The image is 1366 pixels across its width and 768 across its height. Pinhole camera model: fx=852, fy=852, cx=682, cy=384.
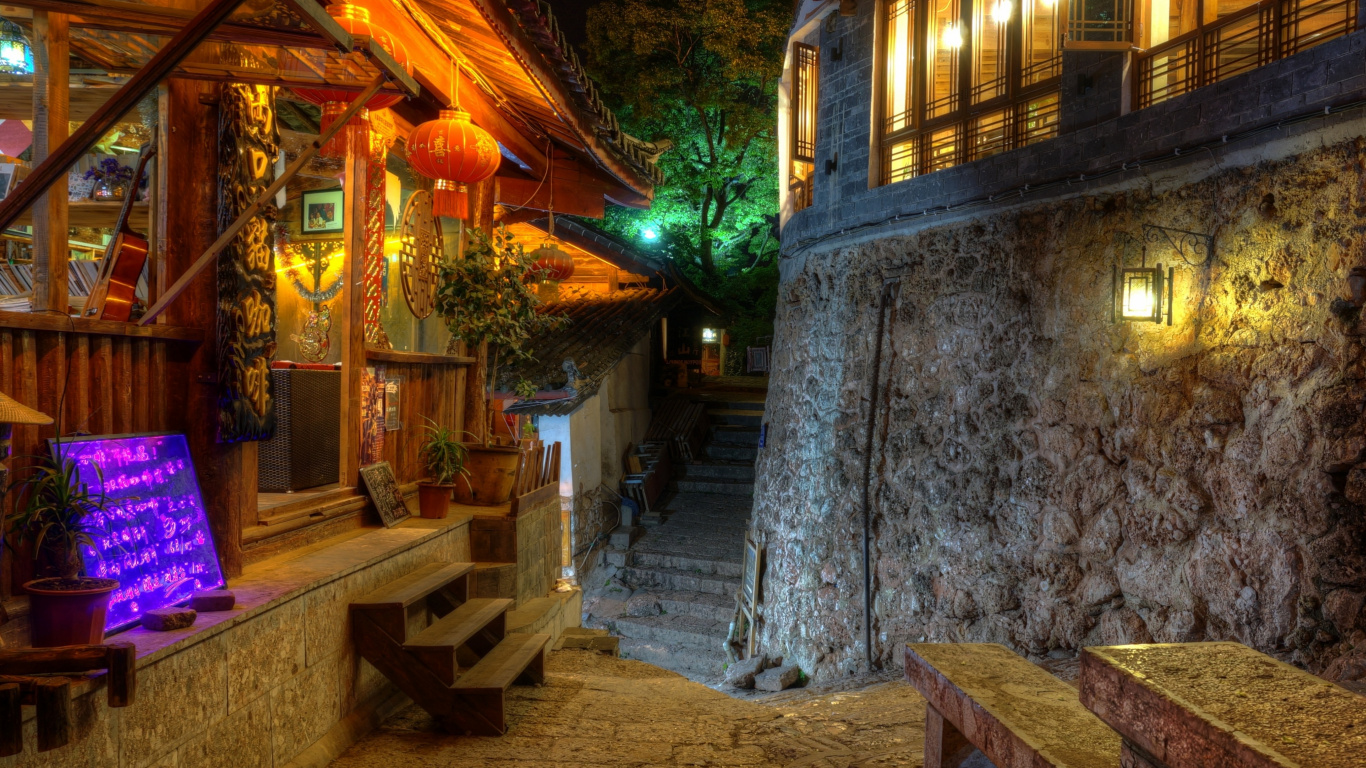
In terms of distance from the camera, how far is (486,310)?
8133 mm

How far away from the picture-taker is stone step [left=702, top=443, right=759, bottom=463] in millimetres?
18156

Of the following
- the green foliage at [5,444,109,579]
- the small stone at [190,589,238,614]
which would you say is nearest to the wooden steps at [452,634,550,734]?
the small stone at [190,589,238,614]

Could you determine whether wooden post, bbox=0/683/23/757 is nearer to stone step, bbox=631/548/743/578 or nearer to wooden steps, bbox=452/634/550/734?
wooden steps, bbox=452/634/550/734

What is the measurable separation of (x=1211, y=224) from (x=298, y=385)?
6973 millimetres

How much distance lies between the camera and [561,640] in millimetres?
8297

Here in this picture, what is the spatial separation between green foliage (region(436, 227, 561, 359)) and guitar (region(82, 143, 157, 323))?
3417mm

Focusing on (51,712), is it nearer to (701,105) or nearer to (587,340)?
(587,340)

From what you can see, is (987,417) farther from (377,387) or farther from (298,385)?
(298,385)

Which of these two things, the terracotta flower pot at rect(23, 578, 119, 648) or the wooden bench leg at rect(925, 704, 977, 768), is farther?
the wooden bench leg at rect(925, 704, 977, 768)

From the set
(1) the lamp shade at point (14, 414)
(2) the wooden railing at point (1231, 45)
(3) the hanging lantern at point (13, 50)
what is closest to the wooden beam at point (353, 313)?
(3) the hanging lantern at point (13, 50)

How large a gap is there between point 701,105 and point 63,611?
21387 mm

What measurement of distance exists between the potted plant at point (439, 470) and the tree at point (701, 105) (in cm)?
1592

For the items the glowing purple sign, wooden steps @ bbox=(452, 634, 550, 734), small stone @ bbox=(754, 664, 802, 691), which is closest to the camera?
the glowing purple sign

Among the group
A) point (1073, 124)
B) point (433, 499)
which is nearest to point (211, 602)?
point (433, 499)
